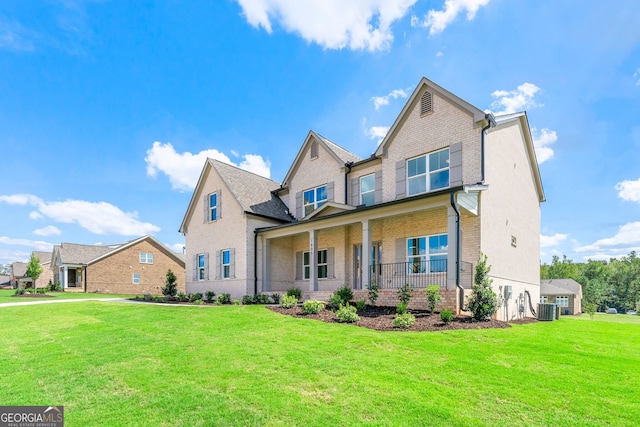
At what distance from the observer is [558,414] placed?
4.49 m

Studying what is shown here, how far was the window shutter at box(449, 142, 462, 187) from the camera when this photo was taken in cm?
1358

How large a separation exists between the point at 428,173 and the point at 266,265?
1001 centimetres

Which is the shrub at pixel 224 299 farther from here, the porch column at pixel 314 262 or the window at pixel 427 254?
the window at pixel 427 254

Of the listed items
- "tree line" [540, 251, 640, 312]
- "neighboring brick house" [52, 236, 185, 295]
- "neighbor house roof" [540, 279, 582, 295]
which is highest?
"neighboring brick house" [52, 236, 185, 295]

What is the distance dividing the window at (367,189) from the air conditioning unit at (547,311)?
29.2 ft

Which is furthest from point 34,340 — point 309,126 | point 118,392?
point 309,126

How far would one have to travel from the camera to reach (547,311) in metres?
15.3

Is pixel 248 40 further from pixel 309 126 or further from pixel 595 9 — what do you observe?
pixel 595 9

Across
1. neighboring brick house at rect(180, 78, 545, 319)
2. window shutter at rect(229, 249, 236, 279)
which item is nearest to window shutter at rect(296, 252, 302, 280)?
neighboring brick house at rect(180, 78, 545, 319)

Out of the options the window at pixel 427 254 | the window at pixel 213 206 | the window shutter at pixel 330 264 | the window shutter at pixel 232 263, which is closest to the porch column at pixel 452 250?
the window at pixel 427 254

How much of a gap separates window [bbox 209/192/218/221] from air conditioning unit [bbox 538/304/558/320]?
1823 centimetres

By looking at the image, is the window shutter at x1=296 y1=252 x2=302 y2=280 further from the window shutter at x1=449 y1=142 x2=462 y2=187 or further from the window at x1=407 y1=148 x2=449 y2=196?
the window shutter at x1=449 y1=142 x2=462 y2=187

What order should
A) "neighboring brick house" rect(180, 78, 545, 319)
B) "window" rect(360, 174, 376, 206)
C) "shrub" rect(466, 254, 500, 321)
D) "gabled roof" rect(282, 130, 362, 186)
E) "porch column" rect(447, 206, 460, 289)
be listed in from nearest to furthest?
"shrub" rect(466, 254, 500, 321), "porch column" rect(447, 206, 460, 289), "neighboring brick house" rect(180, 78, 545, 319), "window" rect(360, 174, 376, 206), "gabled roof" rect(282, 130, 362, 186)

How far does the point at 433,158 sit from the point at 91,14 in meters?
14.5
